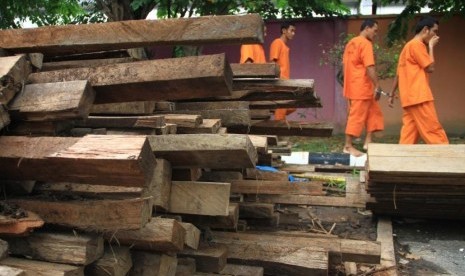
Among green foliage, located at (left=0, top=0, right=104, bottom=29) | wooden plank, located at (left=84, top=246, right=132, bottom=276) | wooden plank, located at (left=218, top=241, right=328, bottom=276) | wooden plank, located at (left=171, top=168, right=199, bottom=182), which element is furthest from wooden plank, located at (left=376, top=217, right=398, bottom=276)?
green foliage, located at (left=0, top=0, right=104, bottom=29)

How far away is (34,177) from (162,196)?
59cm

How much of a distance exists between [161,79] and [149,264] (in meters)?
0.82

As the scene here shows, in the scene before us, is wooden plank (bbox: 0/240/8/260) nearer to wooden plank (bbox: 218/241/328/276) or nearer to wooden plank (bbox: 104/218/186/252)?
wooden plank (bbox: 104/218/186/252)

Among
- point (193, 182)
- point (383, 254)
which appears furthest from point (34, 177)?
point (383, 254)

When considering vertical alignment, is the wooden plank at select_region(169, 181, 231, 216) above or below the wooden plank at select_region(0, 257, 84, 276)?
above

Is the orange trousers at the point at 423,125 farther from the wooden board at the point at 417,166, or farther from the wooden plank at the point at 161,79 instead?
the wooden plank at the point at 161,79

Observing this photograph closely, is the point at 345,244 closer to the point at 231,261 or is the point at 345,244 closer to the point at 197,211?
the point at 231,261

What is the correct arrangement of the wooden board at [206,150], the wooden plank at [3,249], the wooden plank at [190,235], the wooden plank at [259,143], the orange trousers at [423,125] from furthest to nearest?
the orange trousers at [423,125] → the wooden plank at [259,143] → the wooden plank at [190,235] → the wooden board at [206,150] → the wooden plank at [3,249]

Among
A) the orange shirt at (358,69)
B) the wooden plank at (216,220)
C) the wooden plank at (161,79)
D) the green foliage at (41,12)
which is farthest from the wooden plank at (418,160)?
the green foliage at (41,12)

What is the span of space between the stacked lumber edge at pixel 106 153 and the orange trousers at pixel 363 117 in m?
4.97

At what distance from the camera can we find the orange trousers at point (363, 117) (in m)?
7.34

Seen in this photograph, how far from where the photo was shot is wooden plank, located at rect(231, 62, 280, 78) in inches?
140

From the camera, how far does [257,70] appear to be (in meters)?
3.58

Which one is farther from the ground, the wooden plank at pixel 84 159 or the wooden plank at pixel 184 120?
the wooden plank at pixel 184 120
